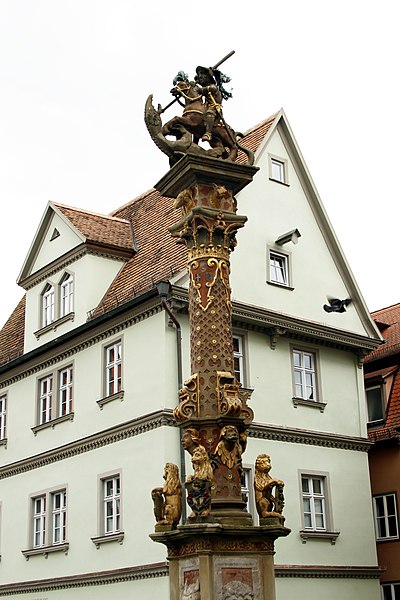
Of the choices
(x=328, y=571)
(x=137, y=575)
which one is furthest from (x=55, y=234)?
(x=328, y=571)

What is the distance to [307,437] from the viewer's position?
74.7ft

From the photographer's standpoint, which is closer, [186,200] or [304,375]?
[186,200]

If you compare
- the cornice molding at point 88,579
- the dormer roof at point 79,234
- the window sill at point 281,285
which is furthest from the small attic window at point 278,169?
the cornice molding at point 88,579

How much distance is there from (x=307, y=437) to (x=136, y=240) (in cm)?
668

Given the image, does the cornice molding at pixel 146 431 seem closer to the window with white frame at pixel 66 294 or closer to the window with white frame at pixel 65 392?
the window with white frame at pixel 65 392

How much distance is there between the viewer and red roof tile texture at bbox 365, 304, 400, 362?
87.5 feet

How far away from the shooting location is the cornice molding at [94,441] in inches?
791

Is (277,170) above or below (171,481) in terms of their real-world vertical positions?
above

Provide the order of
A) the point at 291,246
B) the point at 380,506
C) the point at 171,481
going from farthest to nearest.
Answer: the point at 380,506 → the point at 291,246 → the point at 171,481

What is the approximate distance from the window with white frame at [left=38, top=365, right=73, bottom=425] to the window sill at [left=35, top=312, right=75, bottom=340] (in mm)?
1111

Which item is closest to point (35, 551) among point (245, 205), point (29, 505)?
point (29, 505)

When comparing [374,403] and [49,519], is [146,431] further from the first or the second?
[374,403]

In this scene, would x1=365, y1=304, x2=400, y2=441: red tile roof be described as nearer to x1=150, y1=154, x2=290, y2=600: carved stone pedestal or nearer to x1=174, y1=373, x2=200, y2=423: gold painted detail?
x1=150, y1=154, x2=290, y2=600: carved stone pedestal

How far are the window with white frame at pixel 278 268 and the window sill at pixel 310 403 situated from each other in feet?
9.14
